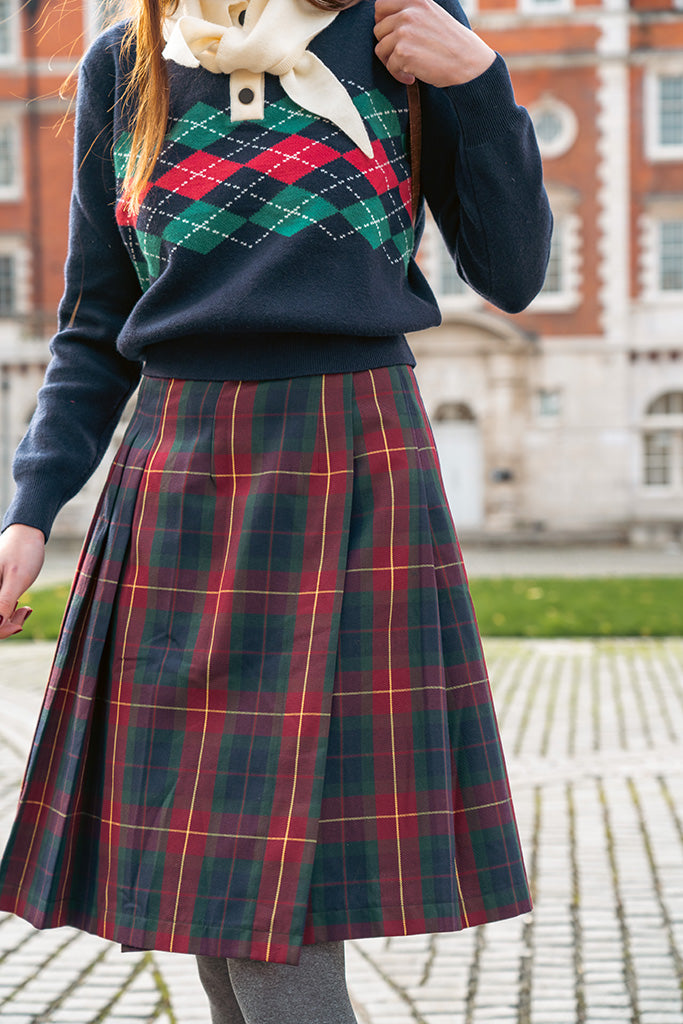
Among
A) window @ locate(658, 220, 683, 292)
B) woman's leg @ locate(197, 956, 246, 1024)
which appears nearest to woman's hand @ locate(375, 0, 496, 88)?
woman's leg @ locate(197, 956, 246, 1024)

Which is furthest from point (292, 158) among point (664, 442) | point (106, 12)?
point (664, 442)

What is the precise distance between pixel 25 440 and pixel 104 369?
0.54ft

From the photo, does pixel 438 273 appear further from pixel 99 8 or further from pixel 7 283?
pixel 99 8

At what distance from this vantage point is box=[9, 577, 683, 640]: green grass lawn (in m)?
10.8

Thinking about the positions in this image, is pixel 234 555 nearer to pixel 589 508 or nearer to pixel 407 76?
pixel 407 76

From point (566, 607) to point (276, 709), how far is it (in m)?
11.2

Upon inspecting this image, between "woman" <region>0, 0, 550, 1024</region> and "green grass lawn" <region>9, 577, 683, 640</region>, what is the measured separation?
9212 mm

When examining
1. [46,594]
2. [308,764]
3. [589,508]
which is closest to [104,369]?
[308,764]

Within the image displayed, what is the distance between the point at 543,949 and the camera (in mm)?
3453

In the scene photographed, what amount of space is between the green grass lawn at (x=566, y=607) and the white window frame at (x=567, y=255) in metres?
11.1

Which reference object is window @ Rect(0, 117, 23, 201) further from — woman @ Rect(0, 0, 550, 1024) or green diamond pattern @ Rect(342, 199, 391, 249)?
green diamond pattern @ Rect(342, 199, 391, 249)

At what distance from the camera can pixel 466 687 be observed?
5.11 ft

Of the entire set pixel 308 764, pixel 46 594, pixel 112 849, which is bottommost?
pixel 46 594

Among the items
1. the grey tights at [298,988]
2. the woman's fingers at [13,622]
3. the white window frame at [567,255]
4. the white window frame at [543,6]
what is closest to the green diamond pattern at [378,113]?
the woman's fingers at [13,622]
